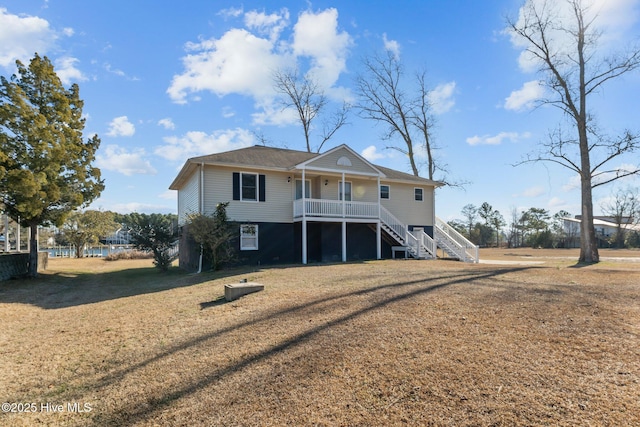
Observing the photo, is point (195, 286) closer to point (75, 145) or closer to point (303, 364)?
point (303, 364)

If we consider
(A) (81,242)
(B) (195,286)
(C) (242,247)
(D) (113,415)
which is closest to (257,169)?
(C) (242,247)

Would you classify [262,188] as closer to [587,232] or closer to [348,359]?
[348,359]

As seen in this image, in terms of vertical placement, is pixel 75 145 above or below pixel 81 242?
above

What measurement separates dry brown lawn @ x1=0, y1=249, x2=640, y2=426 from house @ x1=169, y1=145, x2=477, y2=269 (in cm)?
849

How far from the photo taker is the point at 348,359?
462 centimetres

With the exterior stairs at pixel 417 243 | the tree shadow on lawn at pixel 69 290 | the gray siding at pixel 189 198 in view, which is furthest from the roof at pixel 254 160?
the tree shadow on lawn at pixel 69 290

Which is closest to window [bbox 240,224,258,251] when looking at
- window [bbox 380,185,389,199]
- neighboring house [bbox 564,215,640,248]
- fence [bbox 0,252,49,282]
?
window [bbox 380,185,389,199]

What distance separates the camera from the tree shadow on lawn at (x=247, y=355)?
4.09 m

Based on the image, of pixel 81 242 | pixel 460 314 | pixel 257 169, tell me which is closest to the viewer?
pixel 460 314

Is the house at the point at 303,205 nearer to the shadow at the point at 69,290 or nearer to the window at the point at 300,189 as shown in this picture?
the window at the point at 300,189

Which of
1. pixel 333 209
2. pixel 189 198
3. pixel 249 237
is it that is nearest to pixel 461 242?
pixel 333 209

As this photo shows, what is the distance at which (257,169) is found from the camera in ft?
55.5

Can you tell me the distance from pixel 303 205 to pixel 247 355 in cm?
1183

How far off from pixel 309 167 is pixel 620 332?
44.3ft
